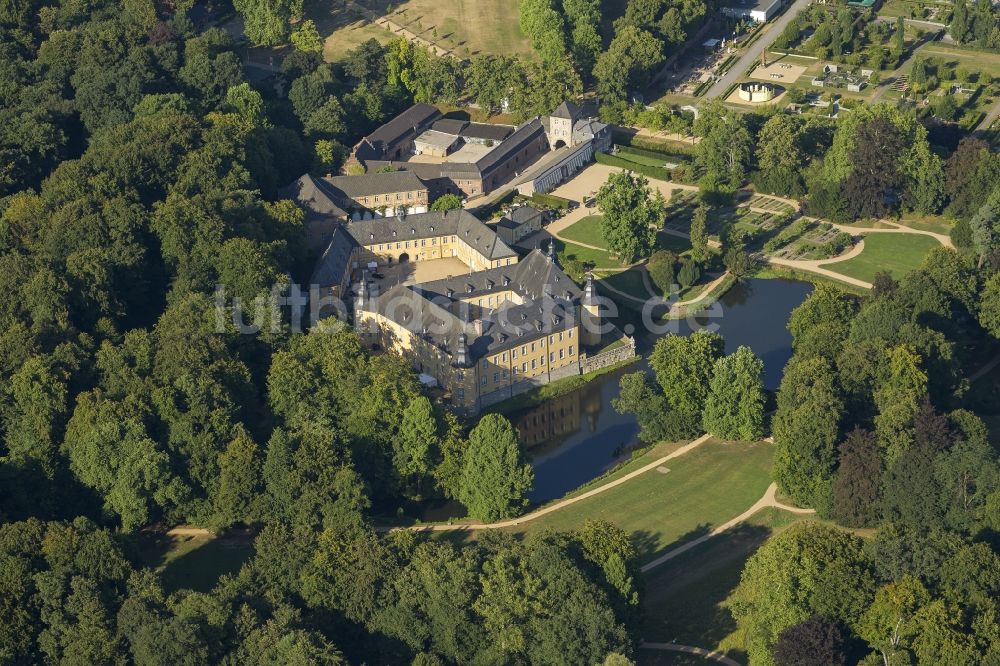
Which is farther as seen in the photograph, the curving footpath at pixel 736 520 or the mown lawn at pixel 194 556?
the mown lawn at pixel 194 556

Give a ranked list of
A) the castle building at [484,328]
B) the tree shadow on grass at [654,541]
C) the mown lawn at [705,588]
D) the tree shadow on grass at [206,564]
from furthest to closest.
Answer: the castle building at [484,328] < the tree shadow on grass at [654,541] < the tree shadow on grass at [206,564] < the mown lawn at [705,588]

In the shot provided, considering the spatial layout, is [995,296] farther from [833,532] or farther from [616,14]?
[616,14]

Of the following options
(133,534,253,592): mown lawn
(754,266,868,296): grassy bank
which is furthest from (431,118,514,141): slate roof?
(133,534,253,592): mown lawn

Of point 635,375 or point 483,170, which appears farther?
point 483,170

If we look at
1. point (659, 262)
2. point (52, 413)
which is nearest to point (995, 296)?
point (659, 262)

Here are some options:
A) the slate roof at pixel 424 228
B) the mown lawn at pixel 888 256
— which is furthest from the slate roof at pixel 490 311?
the mown lawn at pixel 888 256

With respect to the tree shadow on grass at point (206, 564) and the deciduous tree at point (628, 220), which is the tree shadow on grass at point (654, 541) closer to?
the tree shadow on grass at point (206, 564)
